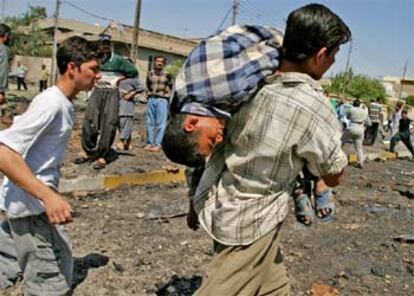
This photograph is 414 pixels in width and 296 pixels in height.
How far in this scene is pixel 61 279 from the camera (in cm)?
271

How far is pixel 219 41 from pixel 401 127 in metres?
14.8

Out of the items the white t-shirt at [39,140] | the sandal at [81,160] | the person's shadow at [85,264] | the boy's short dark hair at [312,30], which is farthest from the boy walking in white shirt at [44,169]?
the sandal at [81,160]

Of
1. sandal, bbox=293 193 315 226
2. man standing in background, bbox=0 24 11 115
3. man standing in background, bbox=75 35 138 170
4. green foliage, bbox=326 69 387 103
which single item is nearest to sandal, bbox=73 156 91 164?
man standing in background, bbox=75 35 138 170

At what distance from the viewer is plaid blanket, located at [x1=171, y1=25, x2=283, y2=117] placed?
1921 millimetres

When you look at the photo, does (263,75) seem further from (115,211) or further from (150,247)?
(115,211)

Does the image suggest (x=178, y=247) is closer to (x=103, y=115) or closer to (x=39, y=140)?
(x=39, y=140)

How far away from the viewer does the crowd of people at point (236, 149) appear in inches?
76.9

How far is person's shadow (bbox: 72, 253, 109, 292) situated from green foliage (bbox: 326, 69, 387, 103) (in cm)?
4892

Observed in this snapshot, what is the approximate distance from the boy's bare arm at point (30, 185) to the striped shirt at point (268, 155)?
0.64m

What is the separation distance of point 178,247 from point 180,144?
269cm

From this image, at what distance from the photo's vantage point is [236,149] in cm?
212

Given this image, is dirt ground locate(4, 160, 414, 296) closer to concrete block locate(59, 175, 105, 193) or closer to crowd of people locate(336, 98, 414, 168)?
concrete block locate(59, 175, 105, 193)

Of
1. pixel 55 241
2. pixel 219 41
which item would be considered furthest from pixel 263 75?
pixel 55 241

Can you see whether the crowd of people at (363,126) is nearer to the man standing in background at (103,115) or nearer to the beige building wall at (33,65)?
the man standing in background at (103,115)
